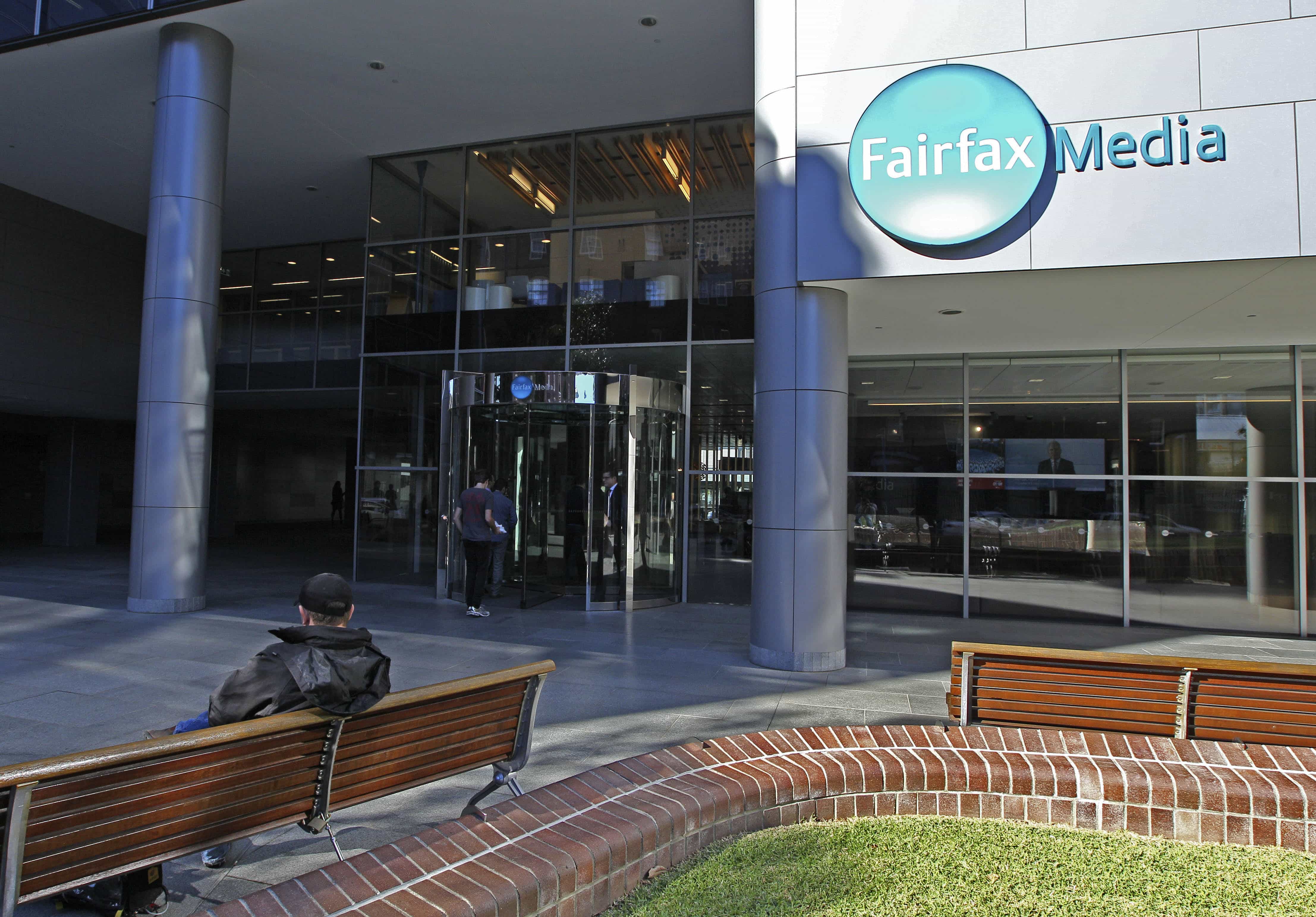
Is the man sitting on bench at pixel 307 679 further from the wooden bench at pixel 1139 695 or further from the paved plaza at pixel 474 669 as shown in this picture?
the wooden bench at pixel 1139 695

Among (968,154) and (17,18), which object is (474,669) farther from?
(17,18)

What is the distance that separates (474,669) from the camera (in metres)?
7.21

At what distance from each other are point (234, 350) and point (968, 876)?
2006cm

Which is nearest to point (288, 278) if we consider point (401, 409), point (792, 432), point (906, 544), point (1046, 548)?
point (401, 409)

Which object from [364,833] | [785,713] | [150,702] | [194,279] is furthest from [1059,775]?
[194,279]

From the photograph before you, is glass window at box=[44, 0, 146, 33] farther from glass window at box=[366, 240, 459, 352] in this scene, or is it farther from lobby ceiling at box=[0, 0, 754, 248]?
glass window at box=[366, 240, 459, 352]

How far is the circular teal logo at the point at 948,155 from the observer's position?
6.77m

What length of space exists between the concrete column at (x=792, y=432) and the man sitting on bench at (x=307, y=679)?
4821 millimetres

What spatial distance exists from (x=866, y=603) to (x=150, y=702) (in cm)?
844

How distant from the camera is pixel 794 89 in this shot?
750 centimetres

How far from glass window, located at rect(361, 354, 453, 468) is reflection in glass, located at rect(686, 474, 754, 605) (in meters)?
4.56

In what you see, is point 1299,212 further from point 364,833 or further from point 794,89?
point 364,833

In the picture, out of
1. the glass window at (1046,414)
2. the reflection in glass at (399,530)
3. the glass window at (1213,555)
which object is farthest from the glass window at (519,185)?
the glass window at (1213,555)

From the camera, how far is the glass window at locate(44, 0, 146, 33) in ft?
33.0
